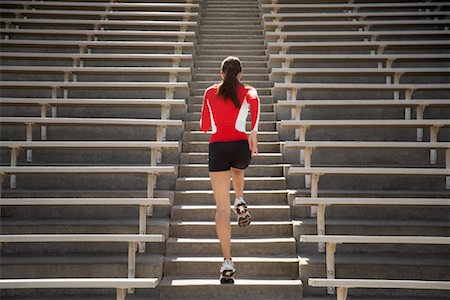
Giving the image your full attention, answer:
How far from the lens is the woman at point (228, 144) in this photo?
311 cm

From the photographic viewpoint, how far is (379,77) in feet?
18.2

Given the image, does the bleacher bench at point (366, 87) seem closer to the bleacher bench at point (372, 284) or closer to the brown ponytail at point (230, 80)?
the brown ponytail at point (230, 80)

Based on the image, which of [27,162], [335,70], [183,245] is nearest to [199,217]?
[183,245]

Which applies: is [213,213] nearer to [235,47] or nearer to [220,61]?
[220,61]

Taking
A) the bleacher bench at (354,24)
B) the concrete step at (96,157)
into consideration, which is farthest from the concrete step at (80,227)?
the bleacher bench at (354,24)

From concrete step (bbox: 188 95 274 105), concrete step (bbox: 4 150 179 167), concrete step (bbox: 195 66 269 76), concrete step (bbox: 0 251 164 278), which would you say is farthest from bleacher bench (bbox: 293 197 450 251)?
concrete step (bbox: 195 66 269 76)

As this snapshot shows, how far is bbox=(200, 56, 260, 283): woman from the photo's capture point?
311 cm

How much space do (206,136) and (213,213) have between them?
1025 millimetres

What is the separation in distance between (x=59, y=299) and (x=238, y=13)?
5348 millimetres

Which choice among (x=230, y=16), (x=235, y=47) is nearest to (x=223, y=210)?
(x=235, y=47)

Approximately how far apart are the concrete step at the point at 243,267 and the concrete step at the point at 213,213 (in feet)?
1.53

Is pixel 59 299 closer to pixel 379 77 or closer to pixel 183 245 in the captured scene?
pixel 183 245

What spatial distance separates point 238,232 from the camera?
377cm

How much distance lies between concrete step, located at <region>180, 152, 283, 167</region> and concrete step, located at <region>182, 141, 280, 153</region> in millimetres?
106
